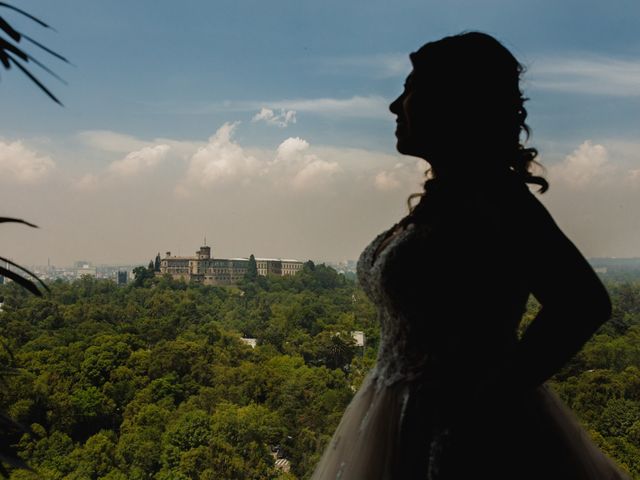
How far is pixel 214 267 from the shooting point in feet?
183

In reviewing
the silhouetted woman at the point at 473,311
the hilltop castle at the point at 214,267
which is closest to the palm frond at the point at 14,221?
the silhouetted woman at the point at 473,311

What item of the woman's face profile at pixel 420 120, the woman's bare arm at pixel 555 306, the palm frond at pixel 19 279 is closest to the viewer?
the woman's bare arm at pixel 555 306

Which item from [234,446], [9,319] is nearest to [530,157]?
[234,446]

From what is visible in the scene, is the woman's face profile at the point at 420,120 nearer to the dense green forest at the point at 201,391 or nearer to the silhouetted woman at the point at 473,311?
the silhouetted woman at the point at 473,311

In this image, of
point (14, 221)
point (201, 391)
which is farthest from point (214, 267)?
point (14, 221)

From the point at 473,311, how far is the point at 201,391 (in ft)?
55.5

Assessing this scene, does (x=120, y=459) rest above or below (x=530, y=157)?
below

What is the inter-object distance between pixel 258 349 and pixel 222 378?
581 cm

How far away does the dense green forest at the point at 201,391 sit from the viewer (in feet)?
38.4

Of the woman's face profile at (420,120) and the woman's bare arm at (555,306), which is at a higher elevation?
the woman's face profile at (420,120)

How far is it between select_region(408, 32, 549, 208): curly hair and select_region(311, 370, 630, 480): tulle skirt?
0.84 ft

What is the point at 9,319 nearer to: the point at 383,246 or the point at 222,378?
the point at 222,378

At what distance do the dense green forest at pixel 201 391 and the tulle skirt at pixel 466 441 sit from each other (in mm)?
5467

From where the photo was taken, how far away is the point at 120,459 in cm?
1394
